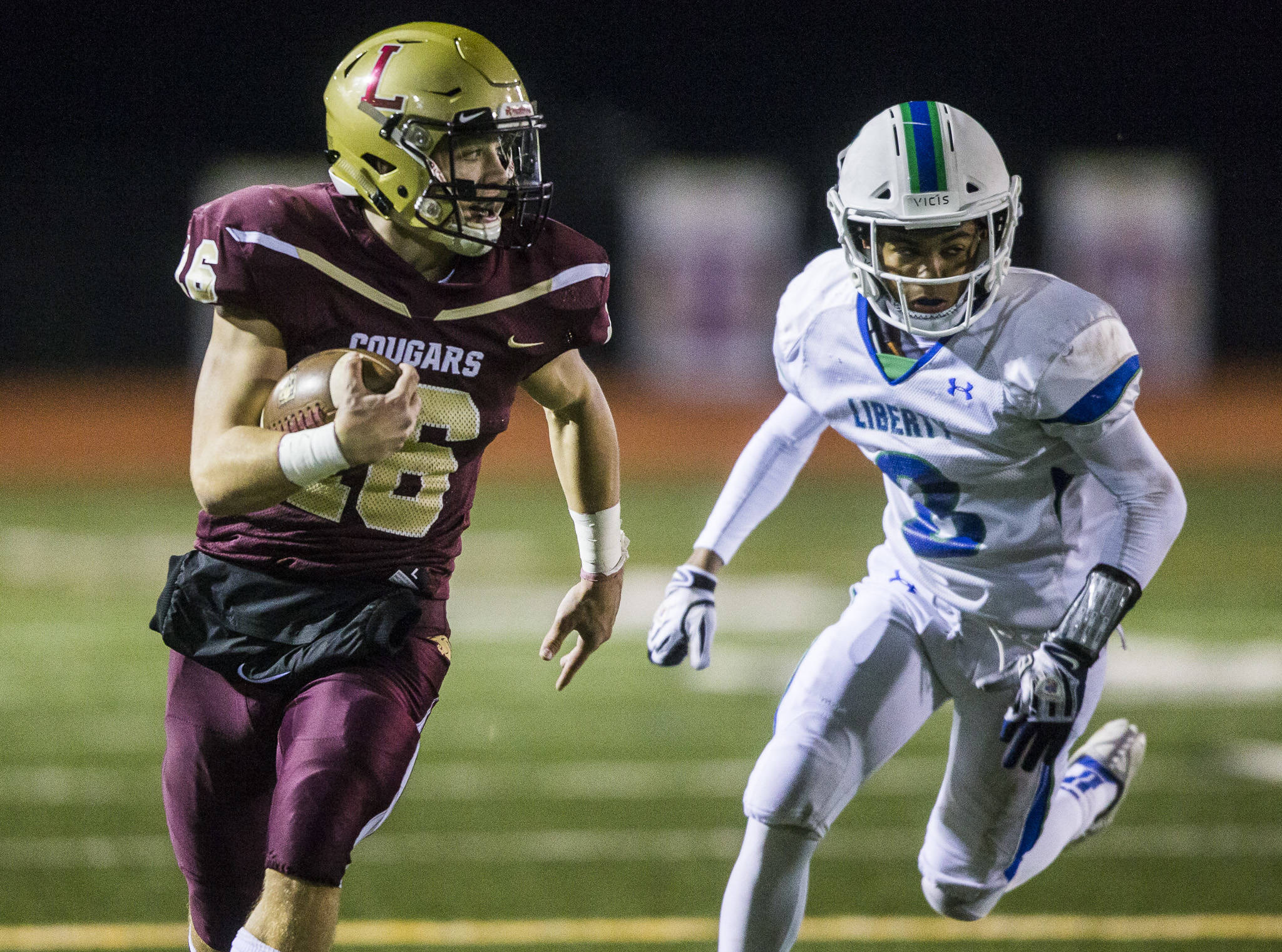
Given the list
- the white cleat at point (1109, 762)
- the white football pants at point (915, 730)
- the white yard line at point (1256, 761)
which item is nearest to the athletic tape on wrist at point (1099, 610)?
the white football pants at point (915, 730)

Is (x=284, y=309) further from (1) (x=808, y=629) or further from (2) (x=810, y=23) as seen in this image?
(2) (x=810, y=23)

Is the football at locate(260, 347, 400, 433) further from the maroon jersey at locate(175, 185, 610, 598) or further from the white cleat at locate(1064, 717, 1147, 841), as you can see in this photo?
the white cleat at locate(1064, 717, 1147, 841)

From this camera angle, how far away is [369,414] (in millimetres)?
2254

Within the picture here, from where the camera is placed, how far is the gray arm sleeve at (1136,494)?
279 centimetres

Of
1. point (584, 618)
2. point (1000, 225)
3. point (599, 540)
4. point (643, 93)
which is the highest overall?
point (1000, 225)

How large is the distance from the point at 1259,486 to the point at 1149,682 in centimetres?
575

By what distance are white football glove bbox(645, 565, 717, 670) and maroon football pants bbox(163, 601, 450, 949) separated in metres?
0.48

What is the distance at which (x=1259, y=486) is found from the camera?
1130cm

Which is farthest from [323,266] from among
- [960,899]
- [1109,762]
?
[1109,762]

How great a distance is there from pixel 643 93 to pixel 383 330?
13683 mm

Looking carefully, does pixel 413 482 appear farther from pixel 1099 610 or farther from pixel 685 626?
pixel 1099 610

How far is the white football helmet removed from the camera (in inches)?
111

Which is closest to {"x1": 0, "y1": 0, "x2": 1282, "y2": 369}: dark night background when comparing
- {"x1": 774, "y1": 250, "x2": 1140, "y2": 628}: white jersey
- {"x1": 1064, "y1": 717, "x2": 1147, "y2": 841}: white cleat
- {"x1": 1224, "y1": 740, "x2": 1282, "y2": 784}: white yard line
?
{"x1": 1224, "y1": 740, "x2": 1282, "y2": 784}: white yard line

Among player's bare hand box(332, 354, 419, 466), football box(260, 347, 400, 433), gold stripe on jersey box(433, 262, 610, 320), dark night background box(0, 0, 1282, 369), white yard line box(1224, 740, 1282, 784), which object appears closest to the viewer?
player's bare hand box(332, 354, 419, 466)
